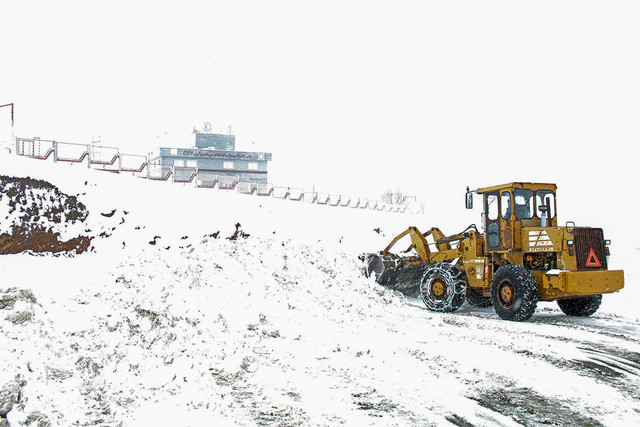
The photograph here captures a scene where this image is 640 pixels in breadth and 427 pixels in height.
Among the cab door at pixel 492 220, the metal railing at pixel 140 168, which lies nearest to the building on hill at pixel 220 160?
the metal railing at pixel 140 168

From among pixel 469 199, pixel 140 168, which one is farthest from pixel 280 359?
pixel 140 168

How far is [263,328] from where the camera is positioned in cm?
775

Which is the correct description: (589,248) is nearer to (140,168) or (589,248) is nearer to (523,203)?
(523,203)

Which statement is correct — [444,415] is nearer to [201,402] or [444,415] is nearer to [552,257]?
[201,402]

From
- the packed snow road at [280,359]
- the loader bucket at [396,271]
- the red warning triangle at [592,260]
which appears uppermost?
the red warning triangle at [592,260]

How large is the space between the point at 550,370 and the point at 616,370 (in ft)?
3.05

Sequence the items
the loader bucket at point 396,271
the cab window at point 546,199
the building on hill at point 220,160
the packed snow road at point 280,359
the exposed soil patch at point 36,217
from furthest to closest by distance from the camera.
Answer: the building on hill at point 220,160 < the loader bucket at point 396,271 < the cab window at point 546,199 < the exposed soil patch at point 36,217 < the packed snow road at point 280,359

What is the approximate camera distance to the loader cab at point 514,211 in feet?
33.5

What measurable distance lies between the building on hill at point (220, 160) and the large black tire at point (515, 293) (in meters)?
56.7

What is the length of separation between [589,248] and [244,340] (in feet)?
22.9

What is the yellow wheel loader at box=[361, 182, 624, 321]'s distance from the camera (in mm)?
9094

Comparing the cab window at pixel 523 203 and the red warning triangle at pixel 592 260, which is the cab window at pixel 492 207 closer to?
the cab window at pixel 523 203

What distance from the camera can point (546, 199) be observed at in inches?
416

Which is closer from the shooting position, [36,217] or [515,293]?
[36,217]
